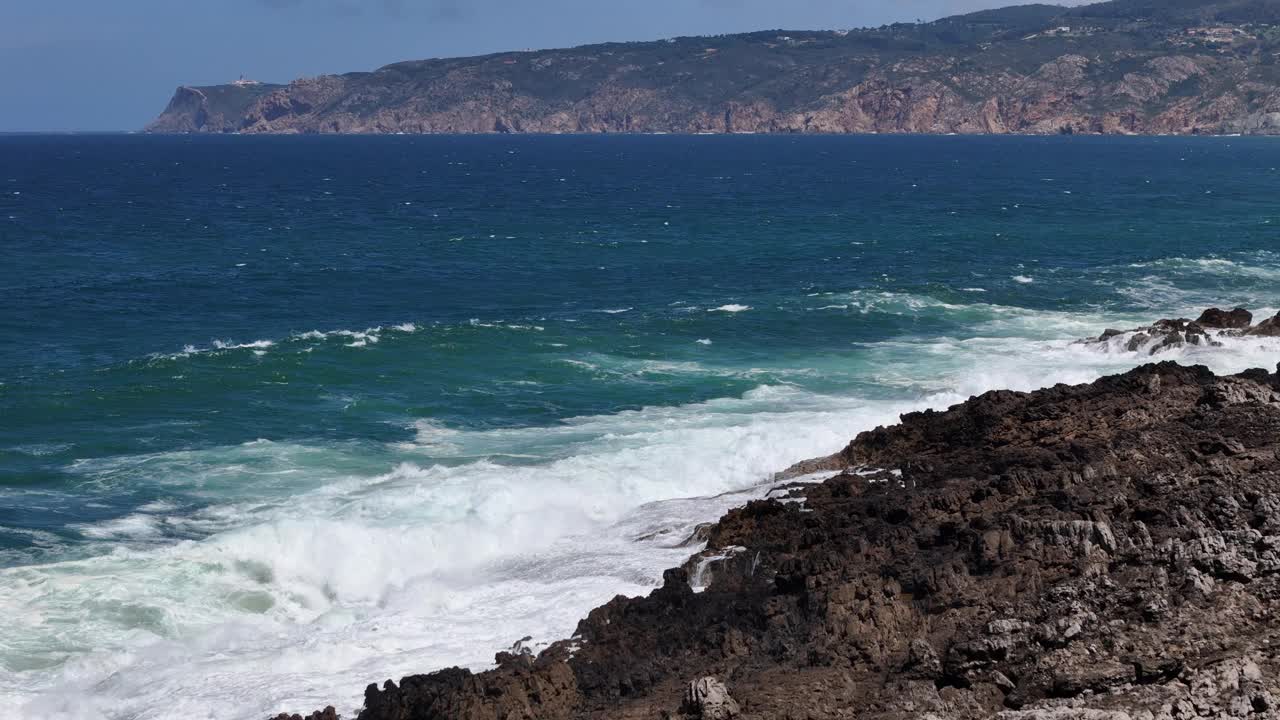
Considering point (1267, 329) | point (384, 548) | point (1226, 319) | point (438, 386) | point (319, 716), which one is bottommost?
point (384, 548)

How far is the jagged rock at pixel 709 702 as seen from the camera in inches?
651

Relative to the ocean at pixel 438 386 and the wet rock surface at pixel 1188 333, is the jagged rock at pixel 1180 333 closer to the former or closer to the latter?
the wet rock surface at pixel 1188 333

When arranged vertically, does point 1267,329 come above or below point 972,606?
below

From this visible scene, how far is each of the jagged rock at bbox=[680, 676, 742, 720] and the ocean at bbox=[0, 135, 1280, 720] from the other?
229 inches

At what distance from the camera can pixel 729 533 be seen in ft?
83.3

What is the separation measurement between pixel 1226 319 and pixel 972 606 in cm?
3017

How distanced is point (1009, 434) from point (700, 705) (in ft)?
48.0

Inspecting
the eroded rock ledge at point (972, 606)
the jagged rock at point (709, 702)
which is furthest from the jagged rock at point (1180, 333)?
the jagged rock at point (709, 702)

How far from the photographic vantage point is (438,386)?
44750mm

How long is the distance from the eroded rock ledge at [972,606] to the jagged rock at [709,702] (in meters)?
0.03

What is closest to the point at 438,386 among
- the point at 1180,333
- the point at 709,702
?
the point at 1180,333

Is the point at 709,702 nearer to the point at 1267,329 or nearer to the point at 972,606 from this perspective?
the point at 972,606

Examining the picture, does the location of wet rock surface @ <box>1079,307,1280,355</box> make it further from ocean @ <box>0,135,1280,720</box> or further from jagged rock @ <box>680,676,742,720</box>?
jagged rock @ <box>680,676,742,720</box>

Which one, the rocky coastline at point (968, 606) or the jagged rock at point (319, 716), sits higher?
the rocky coastline at point (968, 606)
